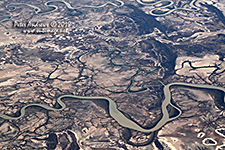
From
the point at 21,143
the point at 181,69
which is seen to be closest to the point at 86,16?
the point at 181,69

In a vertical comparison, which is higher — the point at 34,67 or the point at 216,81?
the point at 216,81

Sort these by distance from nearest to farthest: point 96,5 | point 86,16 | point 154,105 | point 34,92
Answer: point 154,105 < point 34,92 < point 86,16 < point 96,5

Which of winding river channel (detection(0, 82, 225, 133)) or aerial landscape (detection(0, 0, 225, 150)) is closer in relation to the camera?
aerial landscape (detection(0, 0, 225, 150))

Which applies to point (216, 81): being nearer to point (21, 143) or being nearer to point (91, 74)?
point (91, 74)

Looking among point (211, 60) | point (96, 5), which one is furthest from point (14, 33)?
point (211, 60)

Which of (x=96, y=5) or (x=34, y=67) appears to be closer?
(x=34, y=67)

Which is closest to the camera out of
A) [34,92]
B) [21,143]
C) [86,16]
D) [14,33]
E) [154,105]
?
[21,143]

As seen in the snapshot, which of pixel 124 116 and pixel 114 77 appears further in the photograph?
pixel 114 77

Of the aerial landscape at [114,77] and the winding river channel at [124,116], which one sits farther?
the winding river channel at [124,116]
